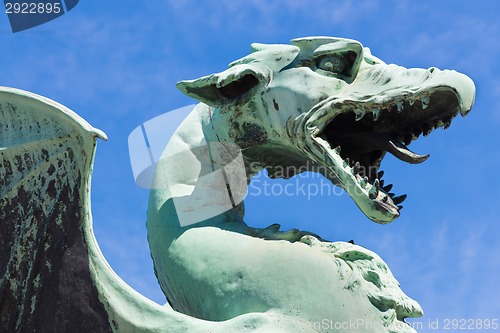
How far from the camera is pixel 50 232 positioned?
5746 millimetres

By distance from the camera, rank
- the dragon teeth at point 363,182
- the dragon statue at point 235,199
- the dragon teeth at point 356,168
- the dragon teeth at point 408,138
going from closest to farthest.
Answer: the dragon statue at point 235,199 → the dragon teeth at point 363,182 → the dragon teeth at point 356,168 → the dragon teeth at point 408,138

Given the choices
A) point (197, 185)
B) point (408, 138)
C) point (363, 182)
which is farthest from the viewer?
point (197, 185)

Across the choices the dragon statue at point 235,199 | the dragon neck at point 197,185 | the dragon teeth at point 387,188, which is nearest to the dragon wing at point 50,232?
the dragon statue at point 235,199

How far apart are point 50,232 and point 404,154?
5.50 feet

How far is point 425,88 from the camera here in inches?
219

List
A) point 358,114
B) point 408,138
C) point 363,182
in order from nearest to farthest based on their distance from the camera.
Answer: point 363,182
point 358,114
point 408,138

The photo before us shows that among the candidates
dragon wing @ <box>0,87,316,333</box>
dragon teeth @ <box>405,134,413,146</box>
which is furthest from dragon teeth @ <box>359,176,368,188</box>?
dragon wing @ <box>0,87,316,333</box>

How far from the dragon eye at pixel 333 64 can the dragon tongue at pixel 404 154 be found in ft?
1.40

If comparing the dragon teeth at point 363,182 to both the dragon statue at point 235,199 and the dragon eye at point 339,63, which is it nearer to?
the dragon statue at point 235,199

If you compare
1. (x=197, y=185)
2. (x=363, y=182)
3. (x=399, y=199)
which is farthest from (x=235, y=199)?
(x=399, y=199)

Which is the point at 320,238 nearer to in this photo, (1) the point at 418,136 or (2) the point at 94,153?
(1) the point at 418,136

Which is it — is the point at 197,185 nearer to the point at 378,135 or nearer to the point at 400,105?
the point at 378,135

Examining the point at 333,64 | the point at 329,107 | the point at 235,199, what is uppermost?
the point at 333,64

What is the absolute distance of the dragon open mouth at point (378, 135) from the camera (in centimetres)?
556
